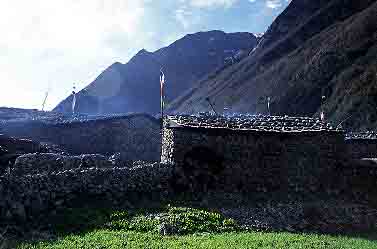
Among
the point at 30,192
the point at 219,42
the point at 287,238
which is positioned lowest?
the point at 287,238

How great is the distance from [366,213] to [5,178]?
18.3 meters

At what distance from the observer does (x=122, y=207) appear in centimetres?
2255

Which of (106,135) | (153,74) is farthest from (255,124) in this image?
(153,74)

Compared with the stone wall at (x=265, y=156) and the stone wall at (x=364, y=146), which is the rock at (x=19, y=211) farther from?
the stone wall at (x=364, y=146)

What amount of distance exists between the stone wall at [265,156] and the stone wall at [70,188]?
2.05m

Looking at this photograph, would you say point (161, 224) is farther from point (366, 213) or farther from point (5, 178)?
point (366, 213)

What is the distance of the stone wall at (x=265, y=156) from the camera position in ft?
Answer: 88.1

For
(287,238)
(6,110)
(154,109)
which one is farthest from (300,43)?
(287,238)

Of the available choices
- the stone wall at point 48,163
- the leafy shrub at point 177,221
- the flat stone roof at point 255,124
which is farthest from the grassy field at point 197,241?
the stone wall at point 48,163

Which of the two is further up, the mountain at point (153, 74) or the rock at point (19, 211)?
the mountain at point (153, 74)

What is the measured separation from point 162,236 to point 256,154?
1040 centimetres

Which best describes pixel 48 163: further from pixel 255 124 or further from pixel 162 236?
pixel 255 124

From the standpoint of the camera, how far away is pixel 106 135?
148 ft

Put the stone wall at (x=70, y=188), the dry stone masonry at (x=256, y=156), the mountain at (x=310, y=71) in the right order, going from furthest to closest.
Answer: the mountain at (x=310, y=71)
the dry stone masonry at (x=256, y=156)
the stone wall at (x=70, y=188)
